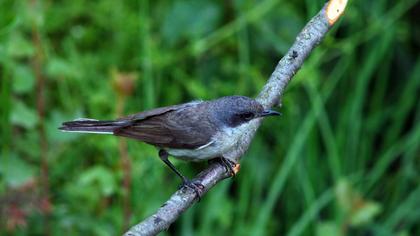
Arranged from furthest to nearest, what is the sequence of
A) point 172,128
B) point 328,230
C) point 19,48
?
point 19,48, point 328,230, point 172,128

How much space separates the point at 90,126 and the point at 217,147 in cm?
66

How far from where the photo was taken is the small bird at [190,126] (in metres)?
3.97

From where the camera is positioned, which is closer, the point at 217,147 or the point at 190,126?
the point at 217,147

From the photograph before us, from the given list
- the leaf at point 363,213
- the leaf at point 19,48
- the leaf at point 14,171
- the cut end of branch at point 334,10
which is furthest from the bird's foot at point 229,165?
the leaf at point 19,48

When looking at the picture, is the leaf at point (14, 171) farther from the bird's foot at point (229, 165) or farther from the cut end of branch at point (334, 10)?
the cut end of branch at point (334, 10)

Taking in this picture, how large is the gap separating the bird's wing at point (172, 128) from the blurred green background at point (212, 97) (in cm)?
64

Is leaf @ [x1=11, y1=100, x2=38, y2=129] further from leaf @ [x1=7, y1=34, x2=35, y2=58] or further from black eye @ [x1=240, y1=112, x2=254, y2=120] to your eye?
black eye @ [x1=240, y1=112, x2=254, y2=120]

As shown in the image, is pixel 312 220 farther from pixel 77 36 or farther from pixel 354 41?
pixel 77 36

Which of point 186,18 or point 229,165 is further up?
point 186,18

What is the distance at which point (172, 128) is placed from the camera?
13.7 ft

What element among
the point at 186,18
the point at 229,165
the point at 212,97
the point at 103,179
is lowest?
the point at 229,165

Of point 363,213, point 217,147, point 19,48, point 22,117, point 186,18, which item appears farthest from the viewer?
point 186,18

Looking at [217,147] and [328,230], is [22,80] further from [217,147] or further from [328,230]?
[328,230]

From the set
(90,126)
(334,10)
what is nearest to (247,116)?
(334,10)
